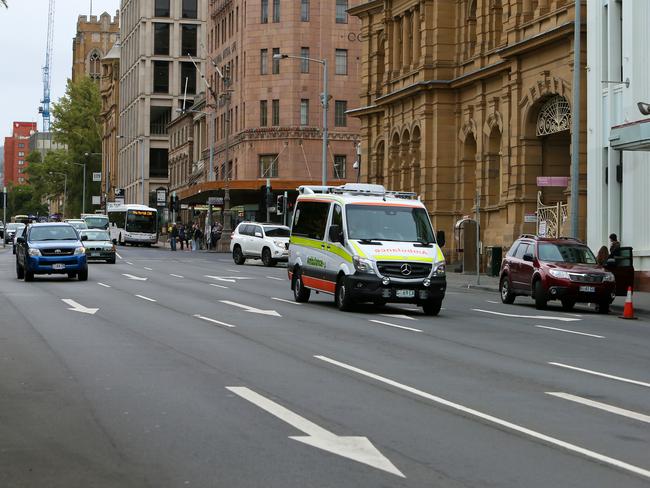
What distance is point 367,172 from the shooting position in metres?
65.7

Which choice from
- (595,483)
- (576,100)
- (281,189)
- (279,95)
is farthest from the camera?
(279,95)

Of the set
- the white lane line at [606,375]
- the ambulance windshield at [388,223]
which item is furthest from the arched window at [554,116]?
the white lane line at [606,375]

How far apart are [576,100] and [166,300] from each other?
13.5 m

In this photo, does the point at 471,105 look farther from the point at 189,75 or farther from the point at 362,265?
the point at 189,75

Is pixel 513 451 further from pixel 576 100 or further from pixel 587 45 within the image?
pixel 587 45

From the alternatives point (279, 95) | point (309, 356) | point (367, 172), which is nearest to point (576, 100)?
point (309, 356)

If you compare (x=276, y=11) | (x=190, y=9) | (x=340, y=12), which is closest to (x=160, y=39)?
(x=190, y=9)

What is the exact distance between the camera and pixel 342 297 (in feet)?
81.6

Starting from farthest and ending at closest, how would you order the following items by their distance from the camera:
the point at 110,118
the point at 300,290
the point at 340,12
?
the point at 110,118, the point at 340,12, the point at 300,290

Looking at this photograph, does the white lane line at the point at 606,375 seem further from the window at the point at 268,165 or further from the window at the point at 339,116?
the window at the point at 339,116

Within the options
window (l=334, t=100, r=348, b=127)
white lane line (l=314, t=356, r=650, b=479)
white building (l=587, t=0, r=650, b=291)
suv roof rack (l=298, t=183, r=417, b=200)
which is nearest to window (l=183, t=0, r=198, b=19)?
window (l=334, t=100, r=348, b=127)

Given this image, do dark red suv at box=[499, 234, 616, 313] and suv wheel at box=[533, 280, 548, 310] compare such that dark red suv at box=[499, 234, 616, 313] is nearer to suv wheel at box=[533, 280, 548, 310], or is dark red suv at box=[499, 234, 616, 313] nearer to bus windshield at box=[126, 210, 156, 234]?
suv wheel at box=[533, 280, 548, 310]

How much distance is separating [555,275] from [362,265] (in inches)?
249

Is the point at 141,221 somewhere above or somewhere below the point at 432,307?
above
